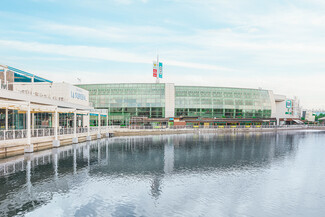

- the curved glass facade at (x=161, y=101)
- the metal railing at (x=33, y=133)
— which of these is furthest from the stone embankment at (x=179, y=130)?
the metal railing at (x=33, y=133)

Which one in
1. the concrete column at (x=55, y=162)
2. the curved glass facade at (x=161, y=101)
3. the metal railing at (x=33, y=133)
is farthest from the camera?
Result: the curved glass facade at (x=161, y=101)

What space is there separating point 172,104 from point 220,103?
22500 millimetres

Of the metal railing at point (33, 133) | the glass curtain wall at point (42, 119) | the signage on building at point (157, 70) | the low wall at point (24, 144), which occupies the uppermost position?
the signage on building at point (157, 70)

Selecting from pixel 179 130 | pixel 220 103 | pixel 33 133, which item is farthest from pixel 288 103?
pixel 33 133

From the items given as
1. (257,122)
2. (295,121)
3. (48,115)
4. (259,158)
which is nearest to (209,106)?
(257,122)

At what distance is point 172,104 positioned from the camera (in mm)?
111375

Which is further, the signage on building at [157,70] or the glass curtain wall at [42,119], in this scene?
the signage on building at [157,70]

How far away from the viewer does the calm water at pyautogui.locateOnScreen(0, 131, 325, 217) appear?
1841 centimetres

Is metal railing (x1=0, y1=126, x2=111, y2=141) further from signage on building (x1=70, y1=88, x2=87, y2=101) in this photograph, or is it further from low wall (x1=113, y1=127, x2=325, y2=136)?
low wall (x1=113, y1=127, x2=325, y2=136)

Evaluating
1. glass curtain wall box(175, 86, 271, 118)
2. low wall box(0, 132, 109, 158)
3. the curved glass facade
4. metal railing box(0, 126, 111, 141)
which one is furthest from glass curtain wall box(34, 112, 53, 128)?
glass curtain wall box(175, 86, 271, 118)

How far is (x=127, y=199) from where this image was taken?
2030cm

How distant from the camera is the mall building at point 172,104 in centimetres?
11044

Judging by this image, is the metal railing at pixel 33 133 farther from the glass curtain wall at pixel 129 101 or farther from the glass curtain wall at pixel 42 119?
the glass curtain wall at pixel 129 101

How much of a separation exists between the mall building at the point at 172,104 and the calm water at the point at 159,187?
7341 cm
